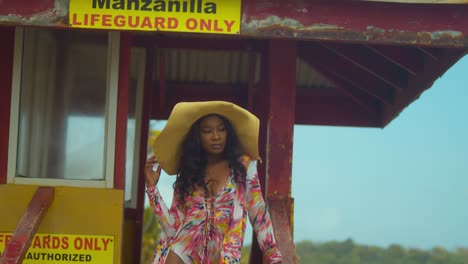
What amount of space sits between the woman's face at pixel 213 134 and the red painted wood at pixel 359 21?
0.66m

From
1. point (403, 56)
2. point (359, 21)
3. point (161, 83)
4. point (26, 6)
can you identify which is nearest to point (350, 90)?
point (161, 83)

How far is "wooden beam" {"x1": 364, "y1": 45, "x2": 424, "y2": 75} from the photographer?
7857 millimetres

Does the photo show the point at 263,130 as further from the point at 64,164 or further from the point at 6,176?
the point at 6,176

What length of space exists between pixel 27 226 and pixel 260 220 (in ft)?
5.14

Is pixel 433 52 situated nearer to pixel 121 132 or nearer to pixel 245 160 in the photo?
pixel 245 160

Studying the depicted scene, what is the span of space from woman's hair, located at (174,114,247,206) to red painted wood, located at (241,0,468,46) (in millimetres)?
718

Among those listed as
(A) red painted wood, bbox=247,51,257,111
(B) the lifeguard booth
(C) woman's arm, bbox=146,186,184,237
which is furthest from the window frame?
(A) red painted wood, bbox=247,51,257,111

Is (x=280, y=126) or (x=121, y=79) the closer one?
(x=121, y=79)

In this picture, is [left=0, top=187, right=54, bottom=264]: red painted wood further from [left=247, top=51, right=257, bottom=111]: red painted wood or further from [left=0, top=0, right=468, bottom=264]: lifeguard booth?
[left=247, top=51, right=257, bottom=111]: red painted wood

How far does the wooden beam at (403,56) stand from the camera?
7.86 m

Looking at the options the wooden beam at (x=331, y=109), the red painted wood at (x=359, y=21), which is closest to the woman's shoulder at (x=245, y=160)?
the red painted wood at (x=359, y=21)

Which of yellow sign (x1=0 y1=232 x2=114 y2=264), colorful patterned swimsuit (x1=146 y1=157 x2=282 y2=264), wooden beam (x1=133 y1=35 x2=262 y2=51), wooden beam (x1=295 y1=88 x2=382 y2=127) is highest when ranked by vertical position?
wooden beam (x1=133 y1=35 x2=262 y2=51)

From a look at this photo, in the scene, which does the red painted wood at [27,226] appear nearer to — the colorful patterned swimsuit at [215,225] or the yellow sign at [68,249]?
the yellow sign at [68,249]

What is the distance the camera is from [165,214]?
601 centimetres
